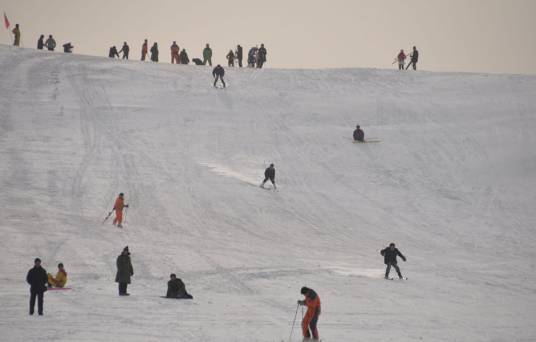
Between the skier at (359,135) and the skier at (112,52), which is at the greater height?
the skier at (112,52)

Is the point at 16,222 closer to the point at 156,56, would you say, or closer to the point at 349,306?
the point at 349,306

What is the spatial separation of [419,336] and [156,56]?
1520 inches

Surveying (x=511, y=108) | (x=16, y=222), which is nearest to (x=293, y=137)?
(x=511, y=108)

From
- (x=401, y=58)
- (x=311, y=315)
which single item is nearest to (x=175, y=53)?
(x=401, y=58)

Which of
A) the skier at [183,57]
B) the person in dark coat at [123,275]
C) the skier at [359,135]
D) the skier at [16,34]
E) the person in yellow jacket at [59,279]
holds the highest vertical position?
the skier at [16,34]

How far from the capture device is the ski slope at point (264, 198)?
15812mm

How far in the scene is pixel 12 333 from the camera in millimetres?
12844

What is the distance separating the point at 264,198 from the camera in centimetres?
2878

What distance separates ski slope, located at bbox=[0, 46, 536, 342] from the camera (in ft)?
51.9

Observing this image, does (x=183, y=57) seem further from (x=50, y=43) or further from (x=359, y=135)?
(x=359, y=135)

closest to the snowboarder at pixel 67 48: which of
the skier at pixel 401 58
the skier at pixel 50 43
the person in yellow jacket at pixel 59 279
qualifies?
the skier at pixel 50 43

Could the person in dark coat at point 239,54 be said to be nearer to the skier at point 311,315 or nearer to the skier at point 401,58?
the skier at point 401,58

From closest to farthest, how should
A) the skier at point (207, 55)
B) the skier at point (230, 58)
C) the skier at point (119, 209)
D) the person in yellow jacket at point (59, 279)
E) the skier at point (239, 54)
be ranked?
the person in yellow jacket at point (59, 279) < the skier at point (119, 209) < the skier at point (239, 54) < the skier at point (207, 55) < the skier at point (230, 58)

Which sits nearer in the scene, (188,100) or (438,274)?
(438,274)
